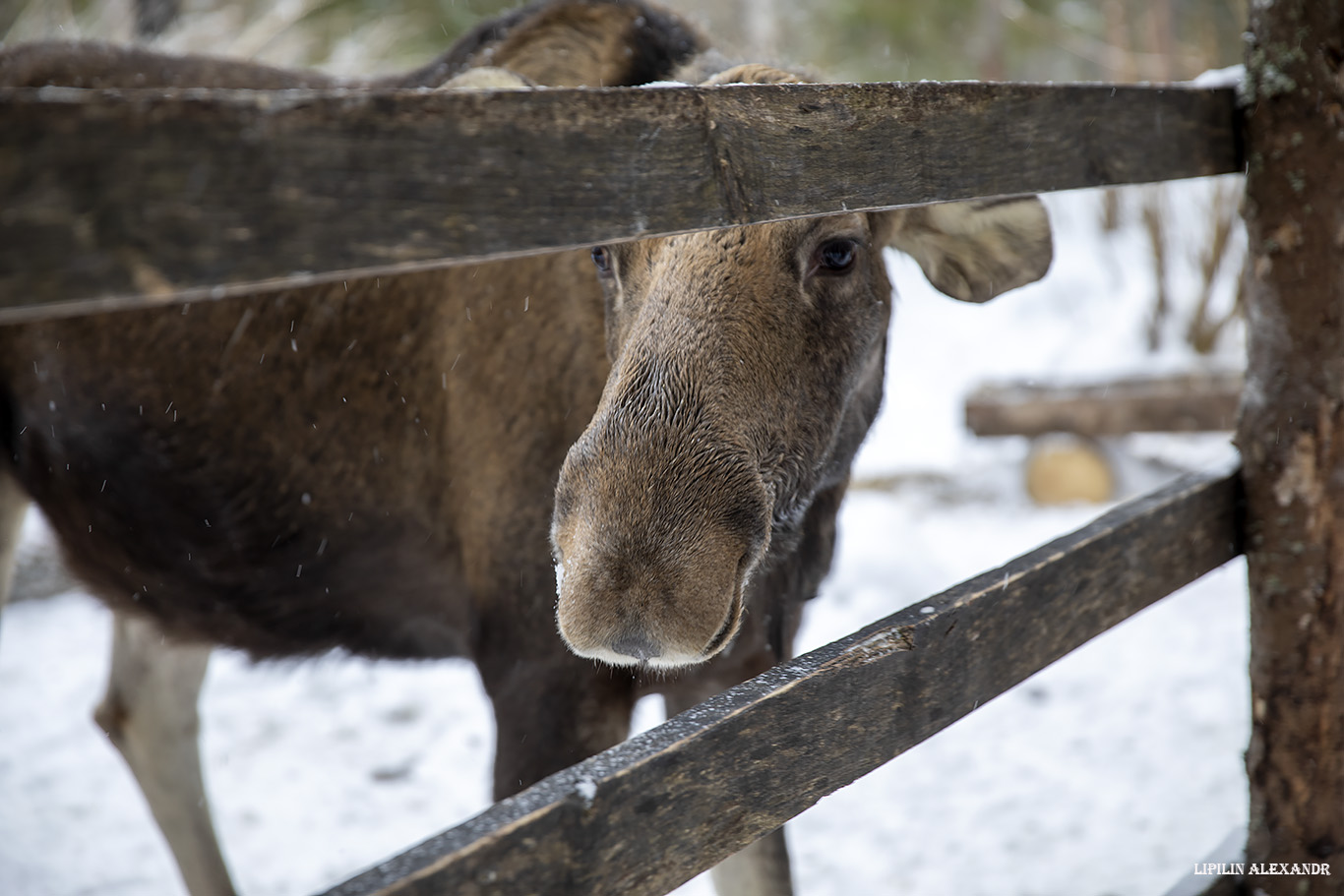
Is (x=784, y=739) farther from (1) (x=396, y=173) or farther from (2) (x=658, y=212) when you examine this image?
(1) (x=396, y=173)

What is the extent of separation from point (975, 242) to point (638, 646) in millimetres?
1457

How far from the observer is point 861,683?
1348 millimetres

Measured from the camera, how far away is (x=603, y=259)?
192 centimetres

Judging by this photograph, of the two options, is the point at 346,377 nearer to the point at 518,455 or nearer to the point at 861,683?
the point at 518,455

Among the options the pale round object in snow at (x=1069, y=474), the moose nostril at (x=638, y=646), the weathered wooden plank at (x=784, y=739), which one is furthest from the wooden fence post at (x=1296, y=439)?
the pale round object in snow at (x=1069, y=474)

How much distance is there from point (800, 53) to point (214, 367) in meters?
15.4

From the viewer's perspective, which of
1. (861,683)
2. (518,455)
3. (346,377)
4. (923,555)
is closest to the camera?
(861,683)

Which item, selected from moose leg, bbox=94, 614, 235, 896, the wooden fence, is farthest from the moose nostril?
moose leg, bbox=94, 614, 235, 896

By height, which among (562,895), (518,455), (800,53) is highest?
(800,53)

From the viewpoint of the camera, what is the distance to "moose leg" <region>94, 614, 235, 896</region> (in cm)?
312

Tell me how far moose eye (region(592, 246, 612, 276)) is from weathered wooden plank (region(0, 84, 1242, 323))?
719mm

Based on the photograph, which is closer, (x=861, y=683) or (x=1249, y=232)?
(x=861, y=683)

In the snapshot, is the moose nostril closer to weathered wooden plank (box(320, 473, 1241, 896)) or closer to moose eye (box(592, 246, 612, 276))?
weathered wooden plank (box(320, 473, 1241, 896))

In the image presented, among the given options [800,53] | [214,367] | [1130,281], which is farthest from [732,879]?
[800,53]
